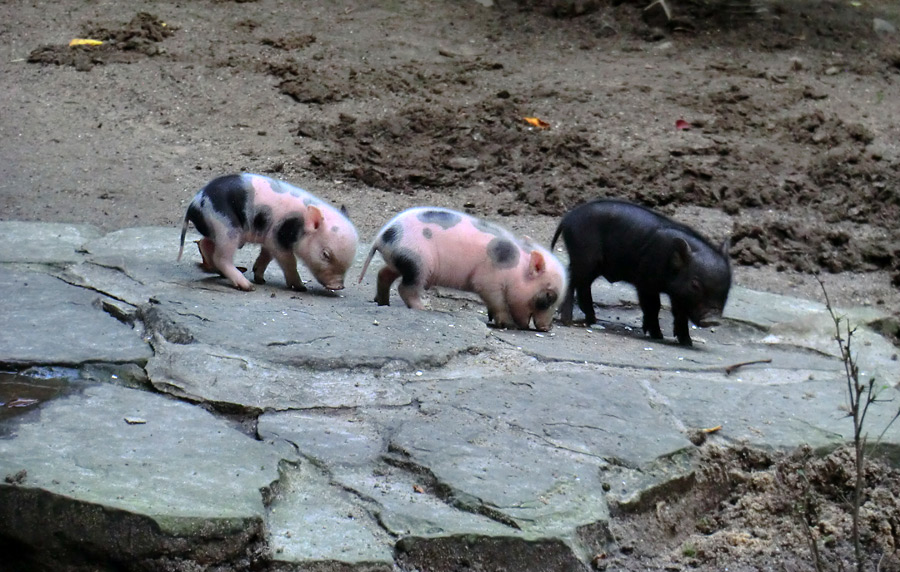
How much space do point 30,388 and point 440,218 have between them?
2.26 metres

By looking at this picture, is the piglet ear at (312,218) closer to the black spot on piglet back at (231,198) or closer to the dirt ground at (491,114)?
the black spot on piglet back at (231,198)

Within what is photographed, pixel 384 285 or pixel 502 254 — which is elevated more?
pixel 502 254

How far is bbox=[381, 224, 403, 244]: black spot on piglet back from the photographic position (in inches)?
207

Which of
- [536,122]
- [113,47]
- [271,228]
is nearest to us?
[271,228]

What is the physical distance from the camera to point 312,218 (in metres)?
5.38

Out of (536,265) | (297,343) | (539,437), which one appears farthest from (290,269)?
(539,437)

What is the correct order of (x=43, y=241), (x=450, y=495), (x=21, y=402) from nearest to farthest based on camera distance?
(x=450, y=495), (x=21, y=402), (x=43, y=241)

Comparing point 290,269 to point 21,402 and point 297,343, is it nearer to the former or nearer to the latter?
point 297,343

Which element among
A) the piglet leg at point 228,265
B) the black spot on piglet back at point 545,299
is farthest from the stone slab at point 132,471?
the black spot on piglet back at point 545,299

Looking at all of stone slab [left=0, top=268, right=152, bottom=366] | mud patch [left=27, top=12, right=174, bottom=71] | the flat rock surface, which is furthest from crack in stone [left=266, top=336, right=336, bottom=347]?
mud patch [left=27, top=12, right=174, bottom=71]

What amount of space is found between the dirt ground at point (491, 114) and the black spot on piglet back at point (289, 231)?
5.48ft

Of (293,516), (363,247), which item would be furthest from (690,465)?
(363,247)

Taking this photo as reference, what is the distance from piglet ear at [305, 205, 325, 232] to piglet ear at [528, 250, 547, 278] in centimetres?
105

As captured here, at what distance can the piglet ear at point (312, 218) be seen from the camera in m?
5.38
